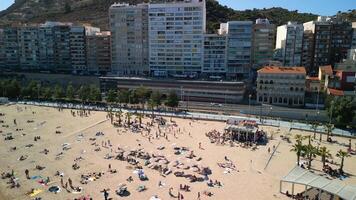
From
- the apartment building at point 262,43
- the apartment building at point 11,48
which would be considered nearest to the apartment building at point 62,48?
the apartment building at point 11,48

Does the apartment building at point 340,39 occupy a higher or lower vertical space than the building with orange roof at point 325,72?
higher

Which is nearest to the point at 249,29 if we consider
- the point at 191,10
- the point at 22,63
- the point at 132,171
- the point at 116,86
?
the point at 191,10

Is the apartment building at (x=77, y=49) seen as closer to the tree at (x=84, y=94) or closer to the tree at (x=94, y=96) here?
the tree at (x=84, y=94)

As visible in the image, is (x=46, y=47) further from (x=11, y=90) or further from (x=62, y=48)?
(x=11, y=90)

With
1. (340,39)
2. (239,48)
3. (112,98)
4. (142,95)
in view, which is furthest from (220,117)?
(340,39)

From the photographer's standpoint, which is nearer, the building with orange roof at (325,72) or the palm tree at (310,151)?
the palm tree at (310,151)

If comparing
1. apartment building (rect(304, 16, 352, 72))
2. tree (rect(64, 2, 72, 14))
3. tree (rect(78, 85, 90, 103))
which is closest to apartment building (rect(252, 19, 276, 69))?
apartment building (rect(304, 16, 352, 72))

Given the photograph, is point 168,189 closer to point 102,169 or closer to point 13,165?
point 102,169
